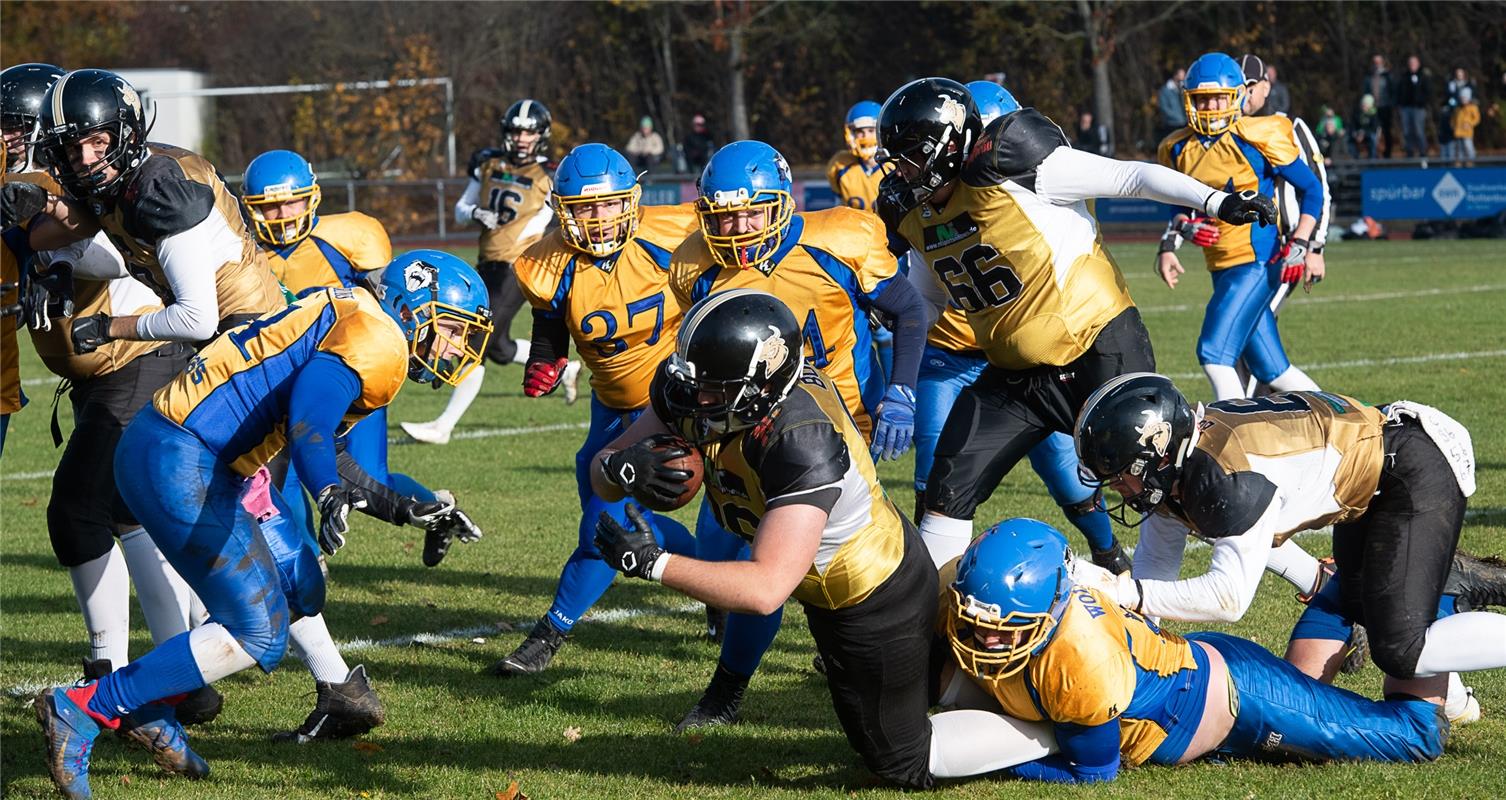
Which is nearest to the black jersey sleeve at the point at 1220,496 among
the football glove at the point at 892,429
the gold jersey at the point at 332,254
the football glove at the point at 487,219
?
the football glove at the point at 892,429

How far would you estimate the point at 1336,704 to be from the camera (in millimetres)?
Result: 4320

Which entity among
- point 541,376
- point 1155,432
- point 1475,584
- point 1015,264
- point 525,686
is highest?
point 1015,264

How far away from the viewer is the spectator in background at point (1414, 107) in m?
24.7

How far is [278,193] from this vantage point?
6516 mm

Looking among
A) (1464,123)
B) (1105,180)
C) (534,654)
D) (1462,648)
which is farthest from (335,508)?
(1464,123)

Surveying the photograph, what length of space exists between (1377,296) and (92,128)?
13395 mm

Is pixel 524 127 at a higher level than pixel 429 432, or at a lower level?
higher

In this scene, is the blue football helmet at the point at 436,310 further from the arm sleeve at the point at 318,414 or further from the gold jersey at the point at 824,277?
the gold jersey at the point at 824,277

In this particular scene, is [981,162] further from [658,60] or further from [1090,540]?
[658,60]

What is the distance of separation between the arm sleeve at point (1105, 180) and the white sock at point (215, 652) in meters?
2.70

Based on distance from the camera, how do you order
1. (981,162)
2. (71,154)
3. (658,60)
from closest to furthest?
(71,154) < (981,162) < (658,60)

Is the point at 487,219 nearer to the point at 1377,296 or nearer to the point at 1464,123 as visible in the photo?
the point at 1377,296

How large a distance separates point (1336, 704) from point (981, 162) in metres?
1.88

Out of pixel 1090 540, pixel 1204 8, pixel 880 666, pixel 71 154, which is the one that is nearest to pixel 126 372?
pixel 71 154
